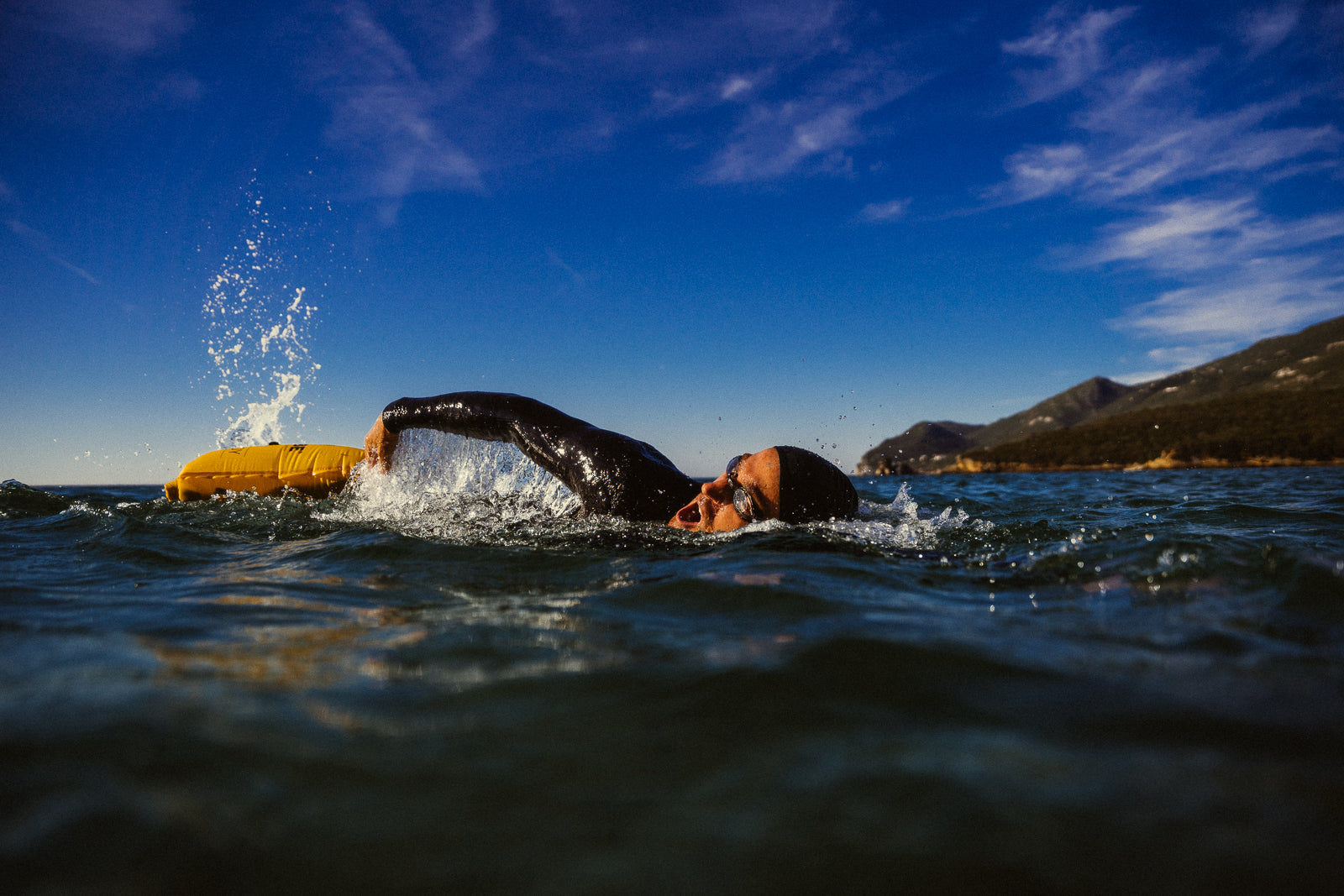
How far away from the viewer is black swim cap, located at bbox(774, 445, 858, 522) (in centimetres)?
466

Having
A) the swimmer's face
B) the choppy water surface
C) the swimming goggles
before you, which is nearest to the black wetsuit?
the swimmer's face

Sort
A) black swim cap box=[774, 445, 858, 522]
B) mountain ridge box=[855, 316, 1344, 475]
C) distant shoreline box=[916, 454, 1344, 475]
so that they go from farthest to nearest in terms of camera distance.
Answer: mountain ridge box=[855, 316, 1344, 475], distant shoreline box=[916, 454, 1344, 475], black swim cap box=[774, 445, 858, 522]

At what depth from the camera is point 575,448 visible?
521cm

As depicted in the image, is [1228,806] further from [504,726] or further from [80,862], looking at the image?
[80,862]

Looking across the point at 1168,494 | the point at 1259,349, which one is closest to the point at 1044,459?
the point at 1168,494

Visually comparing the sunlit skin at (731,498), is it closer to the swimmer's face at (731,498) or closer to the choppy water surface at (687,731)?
the swimmer's face at (731,498)

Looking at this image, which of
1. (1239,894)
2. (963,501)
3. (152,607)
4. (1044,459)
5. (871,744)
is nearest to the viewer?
(1239,894)

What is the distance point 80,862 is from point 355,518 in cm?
564

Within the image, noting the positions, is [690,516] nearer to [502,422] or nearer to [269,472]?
[502,422]

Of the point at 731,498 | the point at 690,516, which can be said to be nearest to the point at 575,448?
the point at 690,516

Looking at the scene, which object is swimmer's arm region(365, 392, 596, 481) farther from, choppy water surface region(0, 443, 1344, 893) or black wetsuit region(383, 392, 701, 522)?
choppy water surface region(0, 443, 1344, 893)

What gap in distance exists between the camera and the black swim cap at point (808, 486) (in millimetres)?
4664

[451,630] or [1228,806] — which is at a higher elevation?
[451,630]

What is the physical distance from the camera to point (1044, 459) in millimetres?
59812
